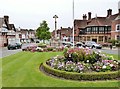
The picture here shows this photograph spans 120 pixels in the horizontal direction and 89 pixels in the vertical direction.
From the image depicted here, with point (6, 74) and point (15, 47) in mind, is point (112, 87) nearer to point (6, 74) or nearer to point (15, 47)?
point (6, 74)

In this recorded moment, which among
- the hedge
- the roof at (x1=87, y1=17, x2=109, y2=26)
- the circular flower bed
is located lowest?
the hedge

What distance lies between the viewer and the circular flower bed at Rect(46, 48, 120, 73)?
1339cm

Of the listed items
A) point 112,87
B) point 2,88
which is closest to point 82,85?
point 112,87

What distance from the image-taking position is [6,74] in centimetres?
1402

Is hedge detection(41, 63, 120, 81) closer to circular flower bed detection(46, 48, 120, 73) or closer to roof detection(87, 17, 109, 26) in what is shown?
circular flower bed detection(46, 48, 120, 73)

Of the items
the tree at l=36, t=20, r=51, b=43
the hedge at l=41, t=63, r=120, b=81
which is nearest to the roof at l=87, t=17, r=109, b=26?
the tree at l=36, t=20, r=51, b=43

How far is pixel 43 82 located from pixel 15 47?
35.0 metres

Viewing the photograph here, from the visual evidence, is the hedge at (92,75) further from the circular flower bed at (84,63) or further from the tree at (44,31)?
the tree at (44,31)

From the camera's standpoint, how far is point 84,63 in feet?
47.8

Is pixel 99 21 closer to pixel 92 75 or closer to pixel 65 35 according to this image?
pixel 65 35

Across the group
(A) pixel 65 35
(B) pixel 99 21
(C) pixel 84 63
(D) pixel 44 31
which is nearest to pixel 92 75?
(C) pixel 84 63

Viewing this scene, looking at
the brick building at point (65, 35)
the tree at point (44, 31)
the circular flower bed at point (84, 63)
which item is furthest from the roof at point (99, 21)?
the circular flower bed at point (84, 63)

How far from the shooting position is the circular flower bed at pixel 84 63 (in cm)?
1339

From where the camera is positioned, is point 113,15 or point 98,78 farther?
point 113,15
